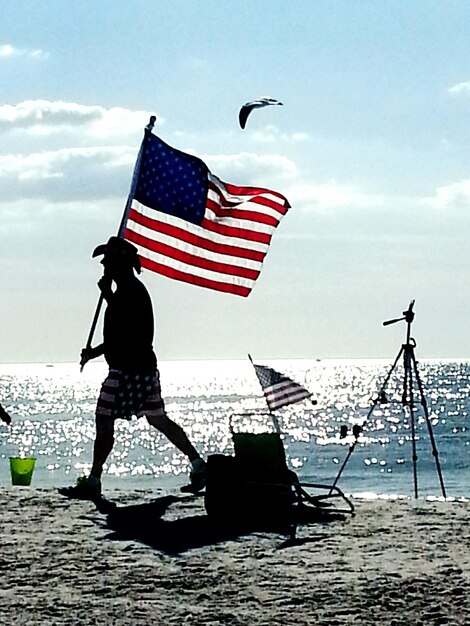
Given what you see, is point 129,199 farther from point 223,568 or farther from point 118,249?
point 223,568

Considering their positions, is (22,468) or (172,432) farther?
(22,468)

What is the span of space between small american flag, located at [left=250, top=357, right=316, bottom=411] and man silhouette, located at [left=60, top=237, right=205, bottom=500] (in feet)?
14.7

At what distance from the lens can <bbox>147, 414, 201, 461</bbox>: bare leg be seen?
970 centimetres

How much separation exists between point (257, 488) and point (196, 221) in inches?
131

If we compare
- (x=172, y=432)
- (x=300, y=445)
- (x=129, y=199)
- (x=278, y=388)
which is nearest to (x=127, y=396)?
(x=172, y=432)

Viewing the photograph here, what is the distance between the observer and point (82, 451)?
101625 mm

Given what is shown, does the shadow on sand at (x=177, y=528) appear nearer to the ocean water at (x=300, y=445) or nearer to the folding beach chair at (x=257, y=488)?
the folding beach chair at (x=257, y=488)

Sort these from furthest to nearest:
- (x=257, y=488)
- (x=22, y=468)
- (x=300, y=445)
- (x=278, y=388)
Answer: (x=300, y=445) → (x=278, y=388) → (x=22, y=468) → (x=257, y=488)

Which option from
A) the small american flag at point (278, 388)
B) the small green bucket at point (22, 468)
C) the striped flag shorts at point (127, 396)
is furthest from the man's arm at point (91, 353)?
the small american flag at point (278, 388)

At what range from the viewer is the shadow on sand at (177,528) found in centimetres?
753

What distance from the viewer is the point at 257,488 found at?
8602 millimetres

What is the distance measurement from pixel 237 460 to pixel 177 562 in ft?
6.97

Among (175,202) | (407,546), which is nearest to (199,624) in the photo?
(407,546)

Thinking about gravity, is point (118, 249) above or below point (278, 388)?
above
